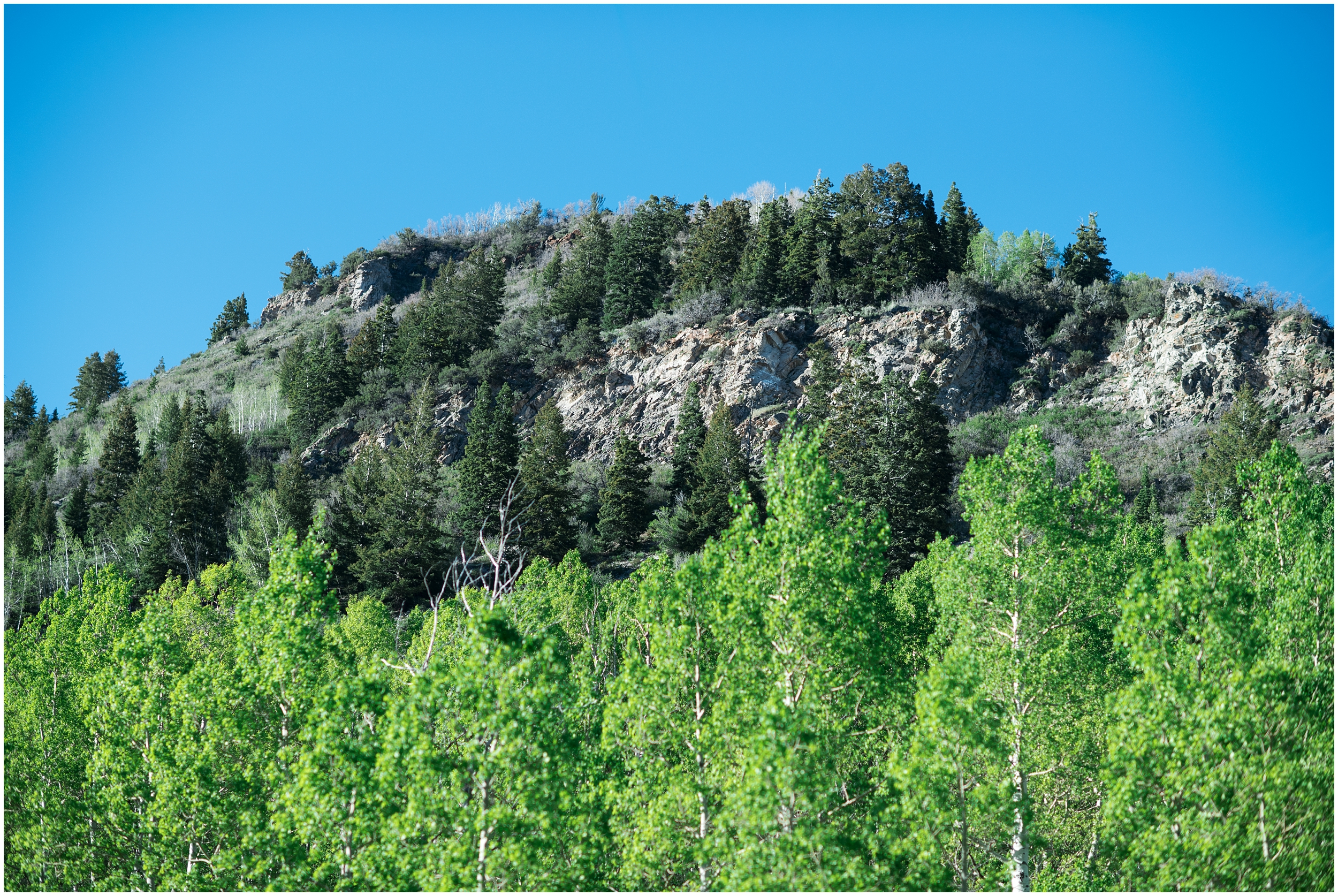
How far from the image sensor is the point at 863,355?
6662 cm

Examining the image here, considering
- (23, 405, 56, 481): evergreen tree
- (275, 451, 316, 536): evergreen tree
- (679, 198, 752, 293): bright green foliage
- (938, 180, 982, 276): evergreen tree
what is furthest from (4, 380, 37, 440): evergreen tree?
(938, 180, 982, 276): evergreen tree

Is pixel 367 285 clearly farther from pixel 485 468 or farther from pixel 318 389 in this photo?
pixel 485 468

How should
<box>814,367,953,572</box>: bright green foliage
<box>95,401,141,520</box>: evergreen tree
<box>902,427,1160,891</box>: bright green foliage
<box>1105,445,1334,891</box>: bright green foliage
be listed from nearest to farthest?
<box>1105,445,1334,891</box>: bright green foliage → <box>902,427,1160,891</box>: bright green foliage → <box>814,367,953,572</box>: bright green foliage → <box>95,401,141,520</box>: evergreen tree

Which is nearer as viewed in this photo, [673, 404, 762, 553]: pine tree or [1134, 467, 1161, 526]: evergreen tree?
[1134, 467, 1161, 526]: evergreen tree

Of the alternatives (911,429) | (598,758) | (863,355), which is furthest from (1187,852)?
(863,355)

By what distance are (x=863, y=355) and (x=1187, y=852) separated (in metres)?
55.0

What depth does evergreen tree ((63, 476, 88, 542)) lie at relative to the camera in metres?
67.4

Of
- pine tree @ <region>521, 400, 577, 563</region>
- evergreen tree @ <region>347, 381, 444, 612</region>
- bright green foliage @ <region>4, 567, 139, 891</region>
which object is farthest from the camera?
pine tree @ <region>521, 400, 577, 563</region>

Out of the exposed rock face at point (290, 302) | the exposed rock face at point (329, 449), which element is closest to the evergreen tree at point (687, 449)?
the exposed rock face at point (329, 449)

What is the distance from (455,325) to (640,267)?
18582 millimetres

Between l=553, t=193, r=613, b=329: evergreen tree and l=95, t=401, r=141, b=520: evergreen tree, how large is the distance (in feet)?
126

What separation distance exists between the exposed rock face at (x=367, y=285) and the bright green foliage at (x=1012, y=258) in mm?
81192

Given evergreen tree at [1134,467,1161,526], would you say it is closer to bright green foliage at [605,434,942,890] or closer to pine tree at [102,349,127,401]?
bright green foliage at [605,434,942,890]

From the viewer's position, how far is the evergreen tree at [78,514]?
67.4m
